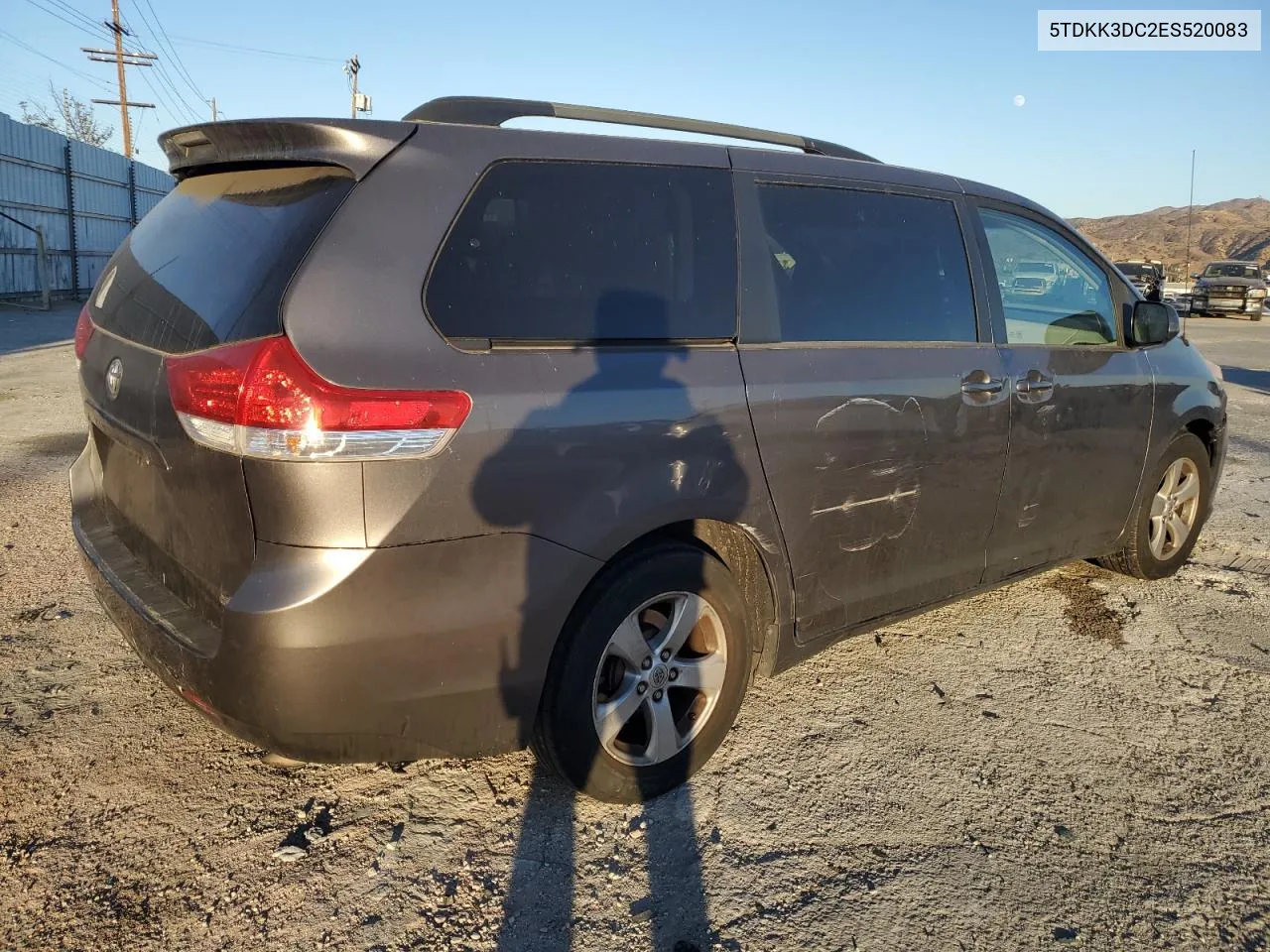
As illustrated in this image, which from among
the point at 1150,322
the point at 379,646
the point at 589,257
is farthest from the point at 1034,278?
the point at 379,646

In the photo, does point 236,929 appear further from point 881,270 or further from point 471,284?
point 881,270

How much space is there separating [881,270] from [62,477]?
532cm

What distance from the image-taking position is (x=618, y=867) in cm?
255

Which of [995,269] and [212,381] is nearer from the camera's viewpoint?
[212,381]

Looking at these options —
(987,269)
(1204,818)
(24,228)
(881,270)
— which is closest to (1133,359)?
(987,269)

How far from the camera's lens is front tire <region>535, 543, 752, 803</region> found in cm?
259

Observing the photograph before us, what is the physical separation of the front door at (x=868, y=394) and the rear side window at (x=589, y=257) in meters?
0.15

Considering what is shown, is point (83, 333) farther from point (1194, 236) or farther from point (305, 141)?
point (1194, 236)

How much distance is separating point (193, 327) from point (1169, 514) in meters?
4.56

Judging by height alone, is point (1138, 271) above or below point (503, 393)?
above

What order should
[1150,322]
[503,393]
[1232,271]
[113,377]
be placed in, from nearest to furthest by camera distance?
[503,393] → [113,377] → [1150,322] → [1232,271]

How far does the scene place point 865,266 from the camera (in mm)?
3357

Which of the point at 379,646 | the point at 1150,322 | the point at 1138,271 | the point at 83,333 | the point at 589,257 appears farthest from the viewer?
the point at 1138,271

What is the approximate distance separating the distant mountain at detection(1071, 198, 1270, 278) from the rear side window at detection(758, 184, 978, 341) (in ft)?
233
